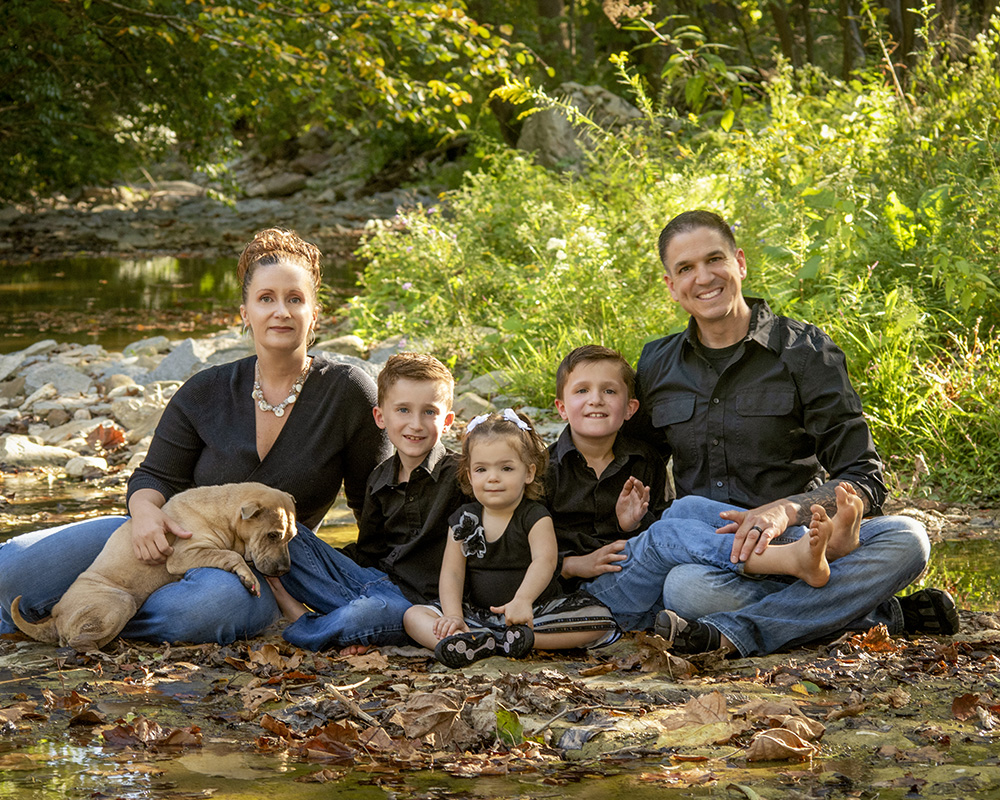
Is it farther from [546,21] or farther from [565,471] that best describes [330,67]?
[546,21]

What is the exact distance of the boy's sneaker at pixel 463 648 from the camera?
3885 mm

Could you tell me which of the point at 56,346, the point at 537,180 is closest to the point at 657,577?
the point at 537,180

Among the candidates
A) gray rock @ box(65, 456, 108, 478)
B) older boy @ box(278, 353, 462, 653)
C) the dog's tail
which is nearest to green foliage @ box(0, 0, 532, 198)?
gray rock @ box(65, 456, 108, 478)

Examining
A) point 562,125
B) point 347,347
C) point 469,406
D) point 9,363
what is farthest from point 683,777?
point 562,125

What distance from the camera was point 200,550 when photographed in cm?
428

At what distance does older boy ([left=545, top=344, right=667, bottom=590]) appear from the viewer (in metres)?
4.45

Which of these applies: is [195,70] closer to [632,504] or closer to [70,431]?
[70,431]

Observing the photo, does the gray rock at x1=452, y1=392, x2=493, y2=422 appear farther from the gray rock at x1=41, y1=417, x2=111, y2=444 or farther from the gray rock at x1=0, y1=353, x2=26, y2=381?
the gray rock at x1=0, y1=353, x2=26, y2=381

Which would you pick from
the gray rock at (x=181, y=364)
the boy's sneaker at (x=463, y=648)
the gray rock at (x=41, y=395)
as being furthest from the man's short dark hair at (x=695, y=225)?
the gray rock at (x=41, y=395)

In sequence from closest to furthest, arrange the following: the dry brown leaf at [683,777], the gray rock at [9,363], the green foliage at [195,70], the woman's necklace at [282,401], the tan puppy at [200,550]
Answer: the dry brown leaf at [683,777] < the tan puppy at [200,550] < the woman's necklace at [282,401] < the gray rock at [9,363] < the green foliage at [195,70]

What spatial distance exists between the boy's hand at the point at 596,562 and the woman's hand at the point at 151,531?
1.57 meters

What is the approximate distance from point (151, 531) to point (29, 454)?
4268mm

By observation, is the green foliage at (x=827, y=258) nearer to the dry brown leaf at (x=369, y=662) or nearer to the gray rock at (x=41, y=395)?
the gray rock at (x=41, y=395)

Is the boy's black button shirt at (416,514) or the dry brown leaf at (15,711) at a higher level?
the boy's black button shirt at (416,514)
